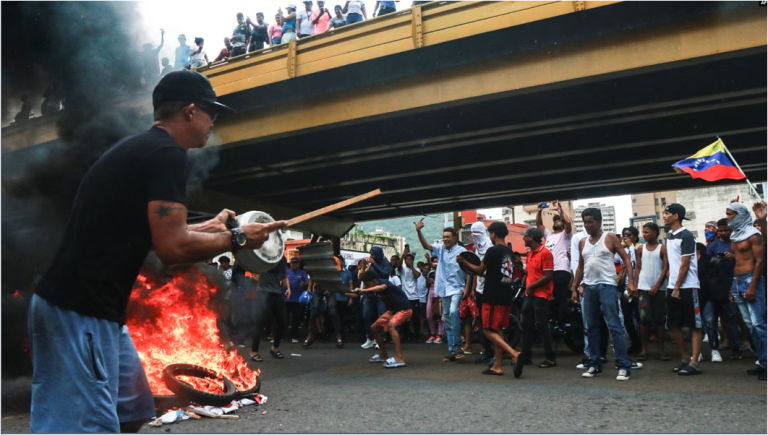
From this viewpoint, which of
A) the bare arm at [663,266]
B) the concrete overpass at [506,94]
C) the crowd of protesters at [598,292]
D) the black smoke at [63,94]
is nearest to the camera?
the crowd of protesters at [598,292]

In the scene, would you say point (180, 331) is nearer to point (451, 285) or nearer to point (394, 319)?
point (394, 319)

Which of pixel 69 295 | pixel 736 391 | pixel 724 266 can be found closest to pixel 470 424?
pixel 736 391

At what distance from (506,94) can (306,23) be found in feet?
17.9

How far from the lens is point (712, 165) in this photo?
6.30 metres

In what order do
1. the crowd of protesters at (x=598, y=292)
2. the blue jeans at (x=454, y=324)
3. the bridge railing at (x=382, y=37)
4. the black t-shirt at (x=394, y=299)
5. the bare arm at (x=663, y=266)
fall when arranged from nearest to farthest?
the crowd of protesters at (x=598, y=292)
the bare arm at (x=663, y=266)
the black t-shirt at (x=394, y=299)
the blue jeans at (x=454, y=324)
the bridge railing at (x=382, y=37)

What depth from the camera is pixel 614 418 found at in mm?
4559

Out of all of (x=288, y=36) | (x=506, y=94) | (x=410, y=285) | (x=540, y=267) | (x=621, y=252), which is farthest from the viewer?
(x=410, y=285)

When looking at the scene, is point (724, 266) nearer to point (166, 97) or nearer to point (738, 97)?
point (738, 97)

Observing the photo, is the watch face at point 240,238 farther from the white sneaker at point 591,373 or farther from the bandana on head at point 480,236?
the bandana on head at point 480,236

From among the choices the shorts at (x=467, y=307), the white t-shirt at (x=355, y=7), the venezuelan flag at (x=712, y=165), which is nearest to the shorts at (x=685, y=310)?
the venezuelan flag at (x=712, y=165)

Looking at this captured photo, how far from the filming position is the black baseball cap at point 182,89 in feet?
7.07

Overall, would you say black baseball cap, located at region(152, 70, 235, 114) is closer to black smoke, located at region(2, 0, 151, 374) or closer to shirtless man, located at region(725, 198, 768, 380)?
shirtless man, located at region(725, 198, 768, 380)

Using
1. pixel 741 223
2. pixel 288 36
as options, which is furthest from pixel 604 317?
pixel 288 36

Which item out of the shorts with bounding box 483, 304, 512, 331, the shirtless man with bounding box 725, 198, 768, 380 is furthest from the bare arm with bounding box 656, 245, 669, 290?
the shorts with bounding box 483, 304, 512, 331
